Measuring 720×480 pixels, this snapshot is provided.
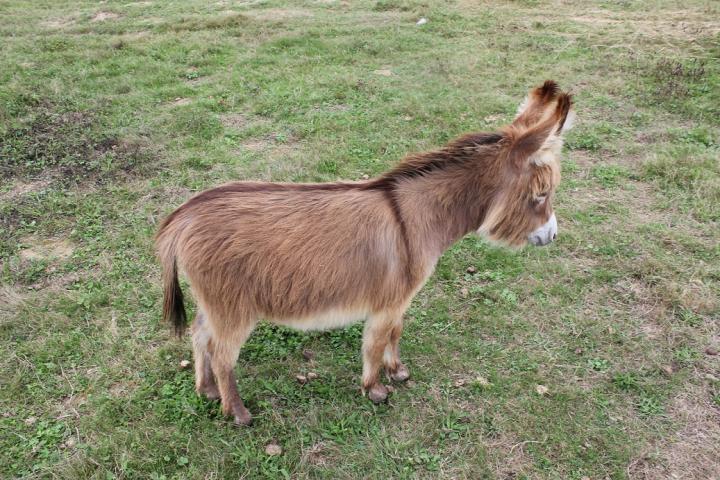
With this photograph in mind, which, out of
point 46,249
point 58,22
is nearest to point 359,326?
point 46,249

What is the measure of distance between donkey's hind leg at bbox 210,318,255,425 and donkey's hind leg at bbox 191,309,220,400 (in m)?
0.13

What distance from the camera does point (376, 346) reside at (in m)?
3.17

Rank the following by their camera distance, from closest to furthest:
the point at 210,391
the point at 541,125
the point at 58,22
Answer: the point at 541,125 → the point at 210,391 → the point at 58,22

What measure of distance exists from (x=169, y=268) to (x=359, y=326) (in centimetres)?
169

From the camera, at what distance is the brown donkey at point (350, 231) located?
2.69 m

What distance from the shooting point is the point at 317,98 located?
7.24 m

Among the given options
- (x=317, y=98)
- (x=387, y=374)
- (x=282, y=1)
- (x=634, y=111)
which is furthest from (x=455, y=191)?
(x=282, y=1)

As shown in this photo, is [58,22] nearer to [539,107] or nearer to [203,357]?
[203,357]

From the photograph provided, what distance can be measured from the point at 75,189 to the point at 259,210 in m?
3.53

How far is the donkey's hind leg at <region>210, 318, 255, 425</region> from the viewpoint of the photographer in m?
2.86

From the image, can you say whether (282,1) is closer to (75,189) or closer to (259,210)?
(75,189)

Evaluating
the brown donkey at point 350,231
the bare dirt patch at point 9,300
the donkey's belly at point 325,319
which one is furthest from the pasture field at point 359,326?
the donkey's belly at point 325,319

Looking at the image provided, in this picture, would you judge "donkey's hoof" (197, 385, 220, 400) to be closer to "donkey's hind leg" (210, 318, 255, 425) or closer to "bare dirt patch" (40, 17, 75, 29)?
"donkey's hind leg" (210, 318, 255, 425)

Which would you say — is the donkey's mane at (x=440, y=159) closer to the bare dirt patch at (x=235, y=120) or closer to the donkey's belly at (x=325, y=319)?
the donkey's belly at (x=325, y=319)
